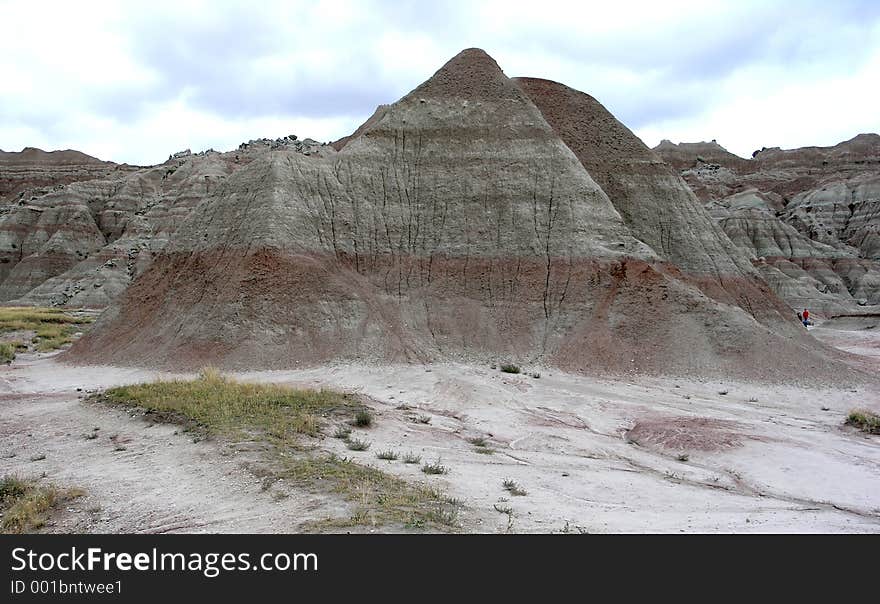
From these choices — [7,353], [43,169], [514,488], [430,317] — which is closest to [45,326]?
[7,353]

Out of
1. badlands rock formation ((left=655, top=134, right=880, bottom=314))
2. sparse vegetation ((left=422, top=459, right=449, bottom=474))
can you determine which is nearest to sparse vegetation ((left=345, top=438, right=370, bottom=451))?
sparse vegetation ((left=422, top=459, right=449, bottom=474))

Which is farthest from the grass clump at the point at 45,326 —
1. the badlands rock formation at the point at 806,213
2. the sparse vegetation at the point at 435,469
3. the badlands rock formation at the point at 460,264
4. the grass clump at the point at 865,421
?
the badlands rock formation at the point at 806,213

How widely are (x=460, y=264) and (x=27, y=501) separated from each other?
22.1 meters

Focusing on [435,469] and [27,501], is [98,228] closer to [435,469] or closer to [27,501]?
[27,501]

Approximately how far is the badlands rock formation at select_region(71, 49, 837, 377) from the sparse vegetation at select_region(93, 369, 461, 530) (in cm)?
739

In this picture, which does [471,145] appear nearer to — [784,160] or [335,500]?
[335,500]

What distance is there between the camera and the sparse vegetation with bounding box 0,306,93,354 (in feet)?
105

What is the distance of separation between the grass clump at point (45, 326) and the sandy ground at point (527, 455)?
430 inches

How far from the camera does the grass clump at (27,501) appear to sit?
26.1 ft

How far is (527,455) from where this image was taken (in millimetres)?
13453

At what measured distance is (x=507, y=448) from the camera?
14.1 meters

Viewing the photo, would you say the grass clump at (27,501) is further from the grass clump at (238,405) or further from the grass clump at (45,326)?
the grass clump at (45,326)

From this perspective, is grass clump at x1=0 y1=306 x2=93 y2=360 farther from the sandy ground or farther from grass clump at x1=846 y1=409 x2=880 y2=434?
grass clump at x1=846 y1=409 x2=880 y2=434
